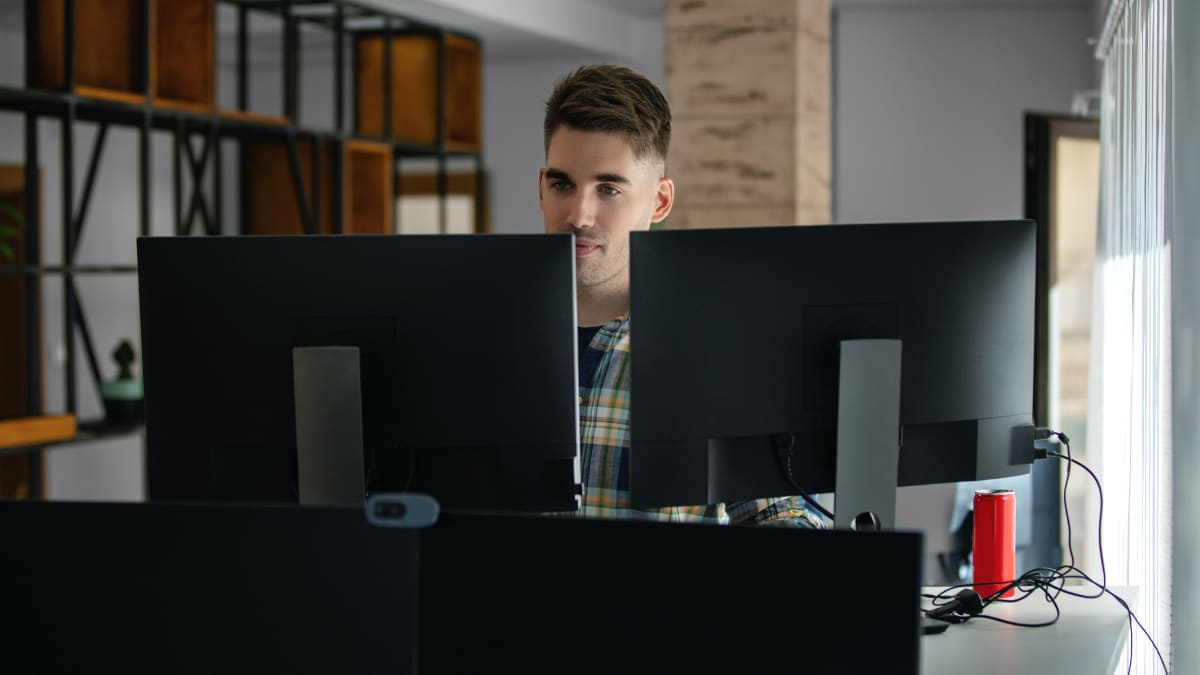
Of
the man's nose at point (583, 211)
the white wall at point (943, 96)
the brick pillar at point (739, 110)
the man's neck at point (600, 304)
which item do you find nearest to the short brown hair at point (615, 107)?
the man's nose at point (583, 211)

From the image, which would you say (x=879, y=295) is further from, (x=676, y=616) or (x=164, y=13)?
(x=164, y=13)

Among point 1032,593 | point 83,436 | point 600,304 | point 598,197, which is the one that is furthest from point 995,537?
point 83,436

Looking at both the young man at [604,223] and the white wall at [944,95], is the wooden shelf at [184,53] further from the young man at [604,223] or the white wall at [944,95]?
the white wall at [944,95]

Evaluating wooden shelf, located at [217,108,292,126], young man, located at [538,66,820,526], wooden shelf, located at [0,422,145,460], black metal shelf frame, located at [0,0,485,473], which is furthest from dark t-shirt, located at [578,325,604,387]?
wooden shelf, located at [217,108,292,126]

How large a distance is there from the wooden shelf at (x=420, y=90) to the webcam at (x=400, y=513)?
15.4 ft

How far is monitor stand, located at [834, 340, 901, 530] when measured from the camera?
4.92ft

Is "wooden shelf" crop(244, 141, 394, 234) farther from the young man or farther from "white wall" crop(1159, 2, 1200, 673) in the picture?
"white wall" crop(1159, 2, 1200, 673)

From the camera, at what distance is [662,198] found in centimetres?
206

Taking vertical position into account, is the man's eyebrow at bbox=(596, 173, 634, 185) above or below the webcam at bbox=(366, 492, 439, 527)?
above

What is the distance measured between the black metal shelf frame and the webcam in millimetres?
2934

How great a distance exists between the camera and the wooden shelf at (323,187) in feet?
16.4

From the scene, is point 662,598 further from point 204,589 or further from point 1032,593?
point 1032,593

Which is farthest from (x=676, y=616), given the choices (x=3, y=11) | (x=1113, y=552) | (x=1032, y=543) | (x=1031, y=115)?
(x=3, y=11)

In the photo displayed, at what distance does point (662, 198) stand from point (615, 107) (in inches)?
7.9
